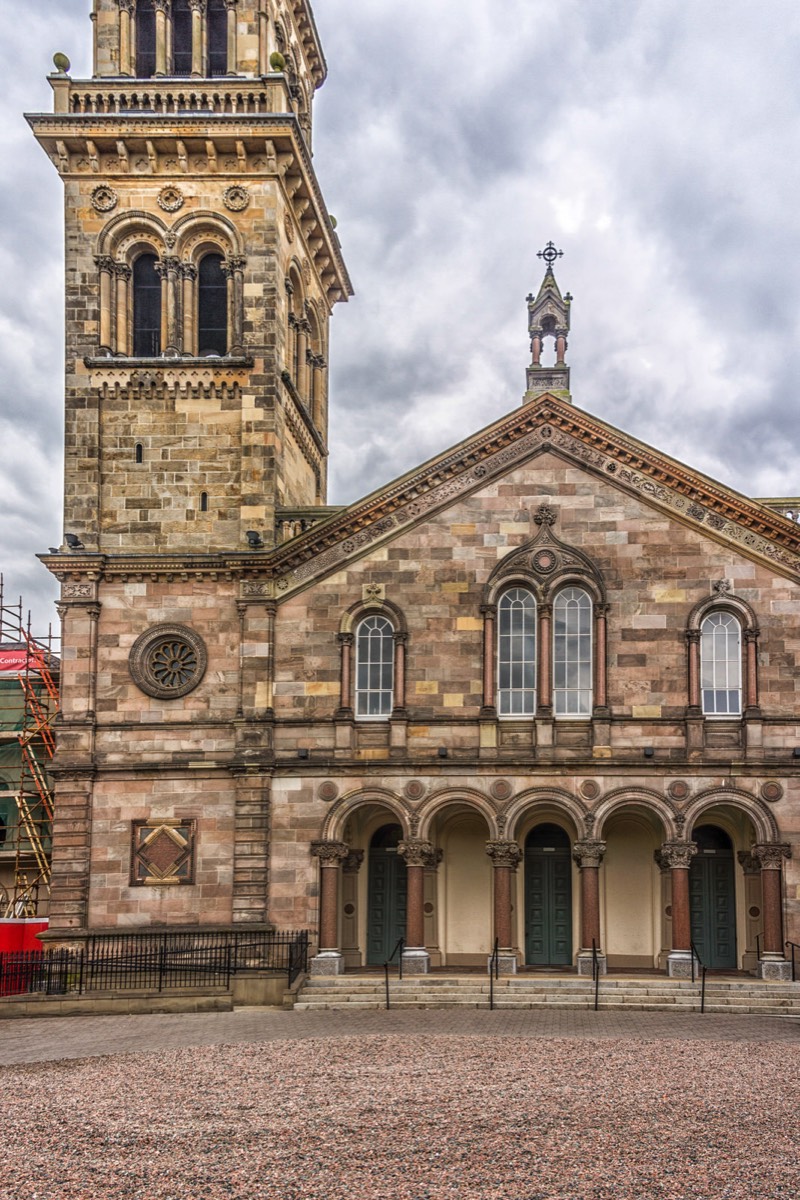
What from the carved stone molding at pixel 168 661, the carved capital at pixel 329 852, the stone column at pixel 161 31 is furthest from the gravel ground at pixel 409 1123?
the stone column at pixel 161 31

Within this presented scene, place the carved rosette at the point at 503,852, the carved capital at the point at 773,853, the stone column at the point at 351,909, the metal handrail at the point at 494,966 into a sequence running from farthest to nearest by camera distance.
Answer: the stone column at the point at 351,909 < the carved rosette at the point at 503,852 < the carved capital at the point at 773,853 < the metal handrail at the point at 494,966

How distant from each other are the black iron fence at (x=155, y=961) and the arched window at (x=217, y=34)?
70.0 feet

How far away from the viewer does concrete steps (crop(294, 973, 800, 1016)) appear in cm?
2722

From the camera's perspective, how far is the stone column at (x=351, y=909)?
1235 inches

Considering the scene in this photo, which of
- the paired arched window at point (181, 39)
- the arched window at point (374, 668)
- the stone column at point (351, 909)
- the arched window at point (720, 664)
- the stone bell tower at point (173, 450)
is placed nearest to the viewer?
the arched window at point (720, 664)

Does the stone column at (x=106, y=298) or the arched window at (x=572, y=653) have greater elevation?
the stone column at (x=106, y=298)

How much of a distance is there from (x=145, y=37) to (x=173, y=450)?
10891 millimetres

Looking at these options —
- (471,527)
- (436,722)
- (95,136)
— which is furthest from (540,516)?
(95,136)

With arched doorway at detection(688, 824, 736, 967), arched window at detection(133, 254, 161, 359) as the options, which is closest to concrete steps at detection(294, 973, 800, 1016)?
arched doorway at detection(688, 824, 736, 967)

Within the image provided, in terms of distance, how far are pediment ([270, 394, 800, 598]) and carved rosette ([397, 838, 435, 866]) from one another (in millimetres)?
6280

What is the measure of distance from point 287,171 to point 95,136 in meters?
4.66

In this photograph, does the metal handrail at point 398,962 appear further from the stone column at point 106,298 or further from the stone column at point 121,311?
the stone column at point 106,298

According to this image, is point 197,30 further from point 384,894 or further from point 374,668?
point 384,894

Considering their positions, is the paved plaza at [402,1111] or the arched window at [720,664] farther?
the arched window at [720,664]
